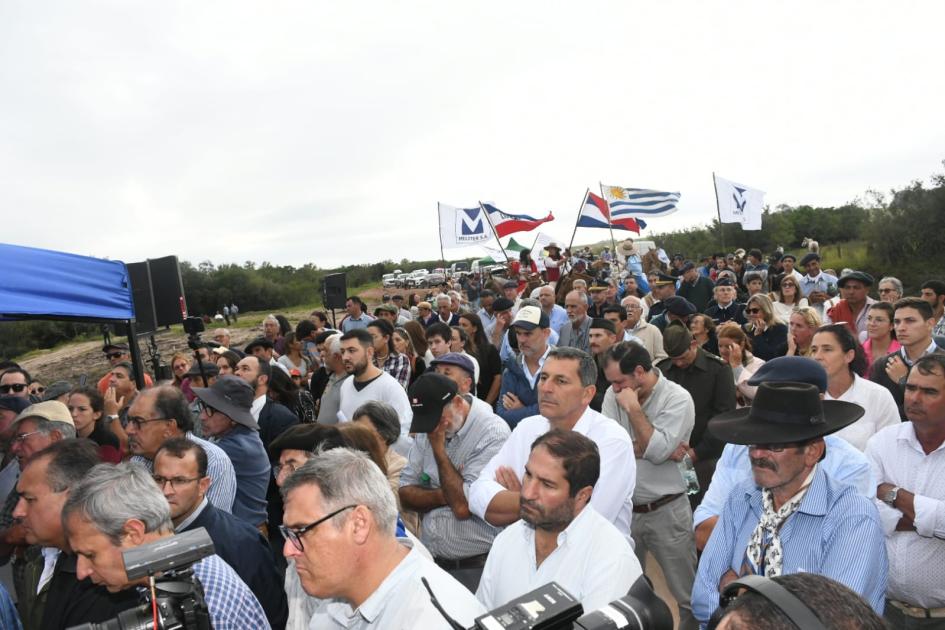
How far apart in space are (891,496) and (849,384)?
3.22 ft

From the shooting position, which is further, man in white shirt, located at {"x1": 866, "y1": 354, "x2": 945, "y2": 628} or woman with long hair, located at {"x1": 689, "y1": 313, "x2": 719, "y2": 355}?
woman with long hair, located at {"x1": 689, "y1": 313, "x2": 719, "y2": 355}

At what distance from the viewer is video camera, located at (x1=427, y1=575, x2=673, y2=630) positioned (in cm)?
137

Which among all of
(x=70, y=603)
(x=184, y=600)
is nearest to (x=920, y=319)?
(x=184, y=600)

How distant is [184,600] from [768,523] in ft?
6.21

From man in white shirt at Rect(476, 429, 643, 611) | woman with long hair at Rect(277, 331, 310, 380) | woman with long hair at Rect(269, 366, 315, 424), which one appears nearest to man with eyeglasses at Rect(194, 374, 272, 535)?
woman with long hair at Rect(269, 366, 315, 424)

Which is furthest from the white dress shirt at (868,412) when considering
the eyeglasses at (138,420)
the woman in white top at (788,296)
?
the woman in white top at (788,296)

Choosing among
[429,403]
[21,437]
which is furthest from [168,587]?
[21,437]

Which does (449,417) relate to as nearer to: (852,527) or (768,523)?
(768,523)

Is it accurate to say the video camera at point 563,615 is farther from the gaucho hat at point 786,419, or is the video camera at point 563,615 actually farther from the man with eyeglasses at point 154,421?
the man with eyeglasses at point 154,421

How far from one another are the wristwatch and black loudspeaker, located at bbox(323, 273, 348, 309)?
860 centimetres

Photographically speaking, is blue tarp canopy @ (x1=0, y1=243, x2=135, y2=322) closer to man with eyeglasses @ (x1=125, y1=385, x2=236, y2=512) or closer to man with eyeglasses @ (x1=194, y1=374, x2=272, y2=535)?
man with eyeglasses @ (x1=125, y1=385, x2=236, y2=512)

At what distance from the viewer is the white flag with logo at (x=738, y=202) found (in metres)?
14.3

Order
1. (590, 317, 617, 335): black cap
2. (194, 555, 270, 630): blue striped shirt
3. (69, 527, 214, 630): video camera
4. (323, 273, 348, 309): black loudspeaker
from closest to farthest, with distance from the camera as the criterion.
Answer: (69, 527, 214, 630): video camera, (194, 555, 270, 630): blue striped shirt, (590, 317, 617, 335): black cap, (323, 273, 348, 309): black loudspeaker

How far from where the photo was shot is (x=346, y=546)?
6.40ft
